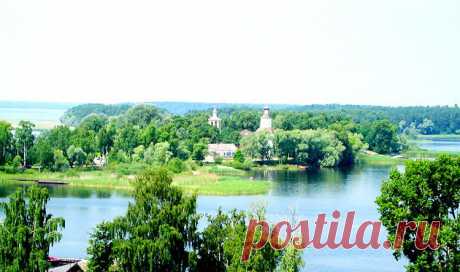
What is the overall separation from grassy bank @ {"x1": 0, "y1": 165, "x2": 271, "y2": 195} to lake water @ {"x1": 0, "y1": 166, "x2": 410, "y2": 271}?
56.6 inches

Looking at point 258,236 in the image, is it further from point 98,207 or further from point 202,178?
point 202,178

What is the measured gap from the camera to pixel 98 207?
3934 centimetres

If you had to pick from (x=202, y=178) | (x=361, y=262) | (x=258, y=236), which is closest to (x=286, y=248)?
(x=258, y=236)

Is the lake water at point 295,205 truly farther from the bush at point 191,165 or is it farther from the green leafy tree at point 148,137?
the green leafy tree at point 148,137

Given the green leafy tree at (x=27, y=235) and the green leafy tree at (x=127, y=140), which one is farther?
the green leafy tree at (x=127, y=140)

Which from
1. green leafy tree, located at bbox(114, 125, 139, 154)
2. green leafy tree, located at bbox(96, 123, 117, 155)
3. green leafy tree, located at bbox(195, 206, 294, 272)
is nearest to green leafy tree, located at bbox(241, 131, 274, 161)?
green leafy tree, located at bbox(114, 125, 139, 154)

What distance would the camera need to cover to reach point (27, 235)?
62.7ft

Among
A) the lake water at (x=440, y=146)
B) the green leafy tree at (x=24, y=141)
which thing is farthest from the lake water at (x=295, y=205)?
the lake water at (x=440, y=146)

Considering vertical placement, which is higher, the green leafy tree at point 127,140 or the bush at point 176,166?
the green leafy tree at point 127,140

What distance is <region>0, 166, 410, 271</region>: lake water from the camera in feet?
90.1

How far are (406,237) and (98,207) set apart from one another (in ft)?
72.8

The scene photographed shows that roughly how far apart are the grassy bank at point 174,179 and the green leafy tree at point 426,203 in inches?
1002

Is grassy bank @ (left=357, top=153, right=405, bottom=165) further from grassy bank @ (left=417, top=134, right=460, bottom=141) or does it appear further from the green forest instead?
grassy bank @ (left=417, top=134, right=460, bottom=141)

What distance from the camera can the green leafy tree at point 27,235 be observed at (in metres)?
18.9
